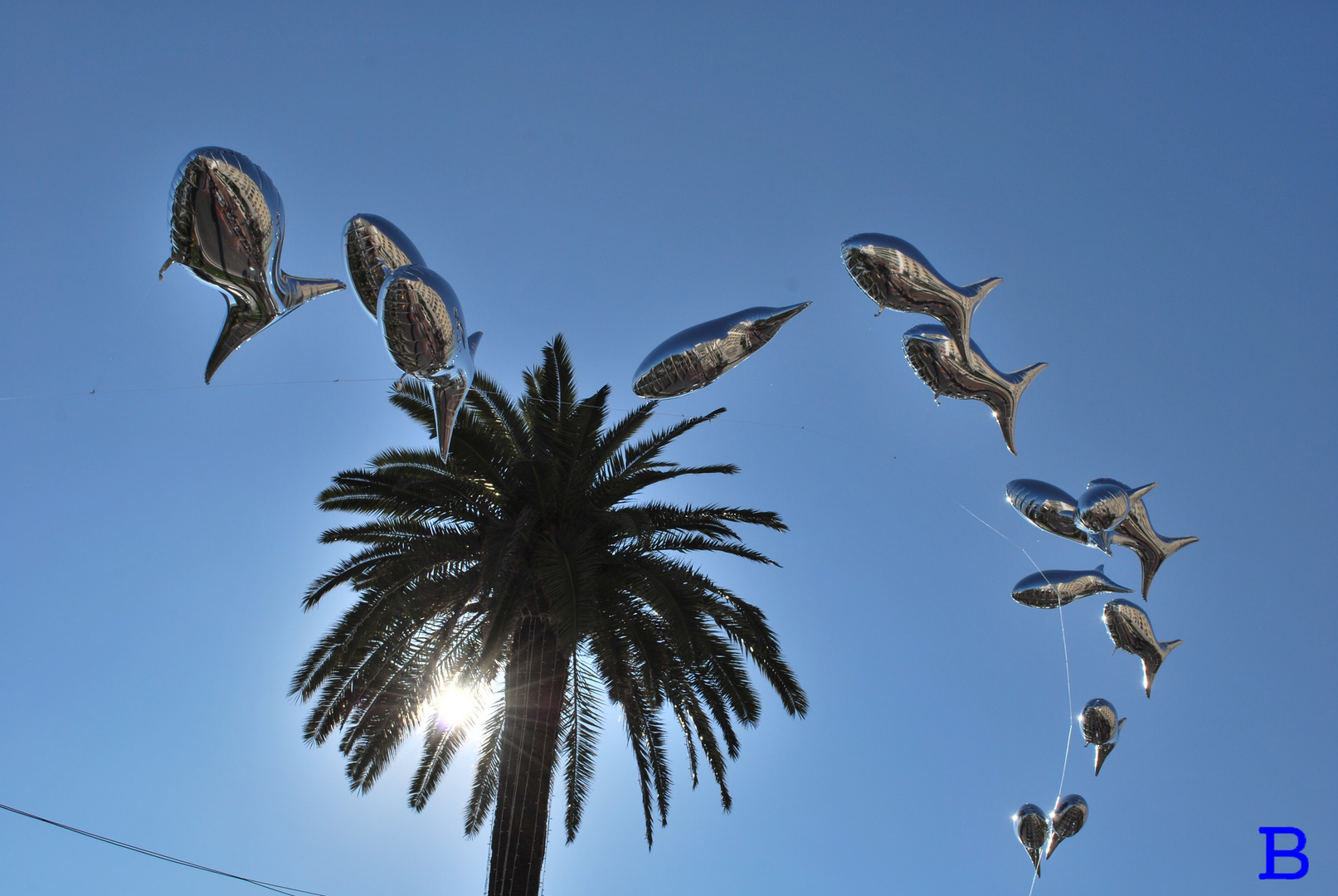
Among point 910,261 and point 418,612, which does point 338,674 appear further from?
point 910,261

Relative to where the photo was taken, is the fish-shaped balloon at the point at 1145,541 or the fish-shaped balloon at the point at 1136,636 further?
the fish-shaped balloon at the point at 1136,636

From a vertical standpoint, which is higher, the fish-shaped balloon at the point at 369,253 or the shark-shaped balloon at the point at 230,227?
the fish-shaped balloon at the point at 369,253

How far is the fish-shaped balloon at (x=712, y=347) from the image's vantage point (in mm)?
5746

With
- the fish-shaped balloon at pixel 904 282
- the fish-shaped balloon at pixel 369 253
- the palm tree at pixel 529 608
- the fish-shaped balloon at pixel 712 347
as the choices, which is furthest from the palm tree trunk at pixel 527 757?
the fish-shaped balloon at pixel 904 282

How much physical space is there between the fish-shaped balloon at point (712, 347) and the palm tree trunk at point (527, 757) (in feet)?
15.2

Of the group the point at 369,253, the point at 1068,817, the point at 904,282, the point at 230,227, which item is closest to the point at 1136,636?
the point at 1068,817

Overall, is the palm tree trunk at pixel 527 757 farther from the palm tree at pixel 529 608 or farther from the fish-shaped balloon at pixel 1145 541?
the fish-shaped balloon at pixel 1145 541

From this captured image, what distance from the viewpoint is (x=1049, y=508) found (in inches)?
261

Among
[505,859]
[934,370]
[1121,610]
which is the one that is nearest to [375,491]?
[505,859]

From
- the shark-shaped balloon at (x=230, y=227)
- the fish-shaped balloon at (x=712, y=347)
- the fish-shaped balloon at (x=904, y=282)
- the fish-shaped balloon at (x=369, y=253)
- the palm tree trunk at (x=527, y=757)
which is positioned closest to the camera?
the shark-shaped balloon at (x=230, y=227)

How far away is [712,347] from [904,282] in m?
1.27

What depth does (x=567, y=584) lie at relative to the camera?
9.06 meters

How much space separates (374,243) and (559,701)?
6.58 metres

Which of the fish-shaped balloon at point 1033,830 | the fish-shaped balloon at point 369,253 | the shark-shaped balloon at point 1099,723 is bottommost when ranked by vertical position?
the fish-shaped balloon at point 1033,830
